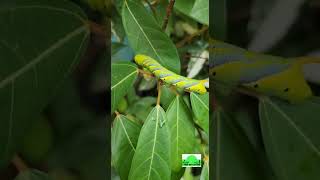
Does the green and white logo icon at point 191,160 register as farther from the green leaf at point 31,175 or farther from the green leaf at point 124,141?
the green leaf at point 31,175

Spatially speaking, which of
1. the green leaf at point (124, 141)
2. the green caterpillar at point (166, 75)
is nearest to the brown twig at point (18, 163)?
the green leaf at point (124, 141)

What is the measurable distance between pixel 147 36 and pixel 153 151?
252 mm

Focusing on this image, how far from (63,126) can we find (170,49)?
0.29 m

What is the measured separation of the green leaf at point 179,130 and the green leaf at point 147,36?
83 millimetres

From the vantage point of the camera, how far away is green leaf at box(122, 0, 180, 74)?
2.73 feet

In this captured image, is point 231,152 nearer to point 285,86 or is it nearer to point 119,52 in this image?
point 285,86

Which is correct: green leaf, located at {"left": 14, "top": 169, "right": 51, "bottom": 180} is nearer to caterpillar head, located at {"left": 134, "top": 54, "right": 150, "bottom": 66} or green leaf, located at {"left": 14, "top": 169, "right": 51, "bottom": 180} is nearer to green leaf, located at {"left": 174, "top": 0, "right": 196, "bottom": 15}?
caterpillar head, located at {"left": 134, "top": 54, "right": 150, "bottom": 66}

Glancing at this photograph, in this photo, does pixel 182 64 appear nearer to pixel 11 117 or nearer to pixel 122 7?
pixel 122 7

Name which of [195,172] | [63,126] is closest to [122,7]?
[63,126]

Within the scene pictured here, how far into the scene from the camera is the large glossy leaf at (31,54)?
2.20 feet

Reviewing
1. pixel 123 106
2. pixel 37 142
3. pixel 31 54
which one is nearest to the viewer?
pixel 31 54

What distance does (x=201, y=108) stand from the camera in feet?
2.83

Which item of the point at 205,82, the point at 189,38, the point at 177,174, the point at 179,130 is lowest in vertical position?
the point at 177,174

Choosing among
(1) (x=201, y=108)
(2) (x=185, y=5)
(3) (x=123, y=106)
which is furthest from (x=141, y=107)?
(2) (x=185, y=5)
